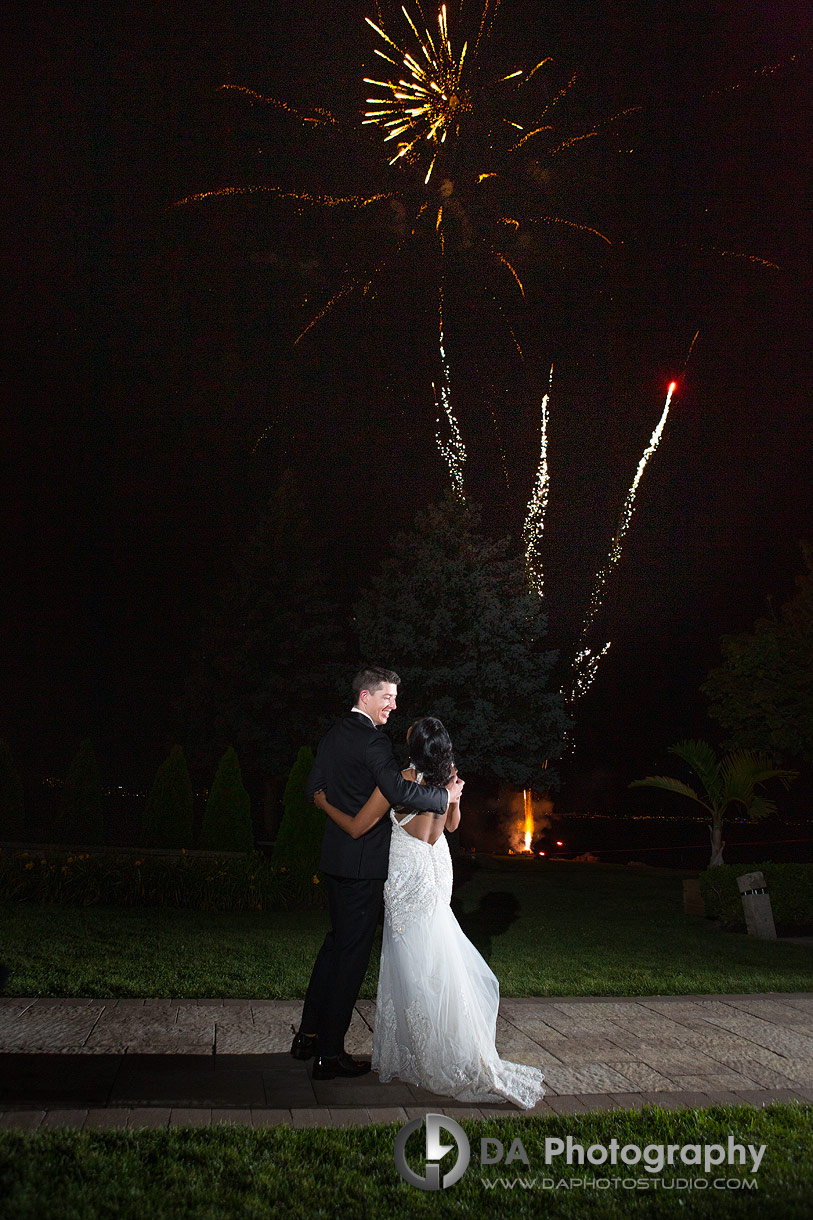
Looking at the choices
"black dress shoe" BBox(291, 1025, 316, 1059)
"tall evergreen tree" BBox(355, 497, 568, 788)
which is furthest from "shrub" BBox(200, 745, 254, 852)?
"black dress shoe" BBox(291, 1025, 316, 1059)

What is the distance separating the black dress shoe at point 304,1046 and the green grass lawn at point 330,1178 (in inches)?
46.9

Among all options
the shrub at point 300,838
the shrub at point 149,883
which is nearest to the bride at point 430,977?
the shrub at point 149,883

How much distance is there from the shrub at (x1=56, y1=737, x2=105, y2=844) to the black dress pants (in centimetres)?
1330

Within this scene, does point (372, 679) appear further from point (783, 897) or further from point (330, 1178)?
point (783, 897)

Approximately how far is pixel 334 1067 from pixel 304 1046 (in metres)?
0.38

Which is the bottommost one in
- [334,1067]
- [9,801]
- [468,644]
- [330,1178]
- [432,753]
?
[330,1178]

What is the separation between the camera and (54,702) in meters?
33.2

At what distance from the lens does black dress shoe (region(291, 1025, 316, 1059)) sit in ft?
18.5

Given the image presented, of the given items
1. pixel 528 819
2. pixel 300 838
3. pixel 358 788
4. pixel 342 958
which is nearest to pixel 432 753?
pixel 358 788

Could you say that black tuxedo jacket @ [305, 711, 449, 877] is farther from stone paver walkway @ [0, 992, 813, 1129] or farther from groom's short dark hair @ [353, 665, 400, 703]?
stone paver walkway @ [0, 992, 813, 1129]

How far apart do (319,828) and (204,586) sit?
68.1 feet

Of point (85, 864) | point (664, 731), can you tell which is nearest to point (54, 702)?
point (85, 864)

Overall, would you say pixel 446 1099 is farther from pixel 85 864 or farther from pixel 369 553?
pixel 369 553

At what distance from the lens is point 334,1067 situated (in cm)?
533
